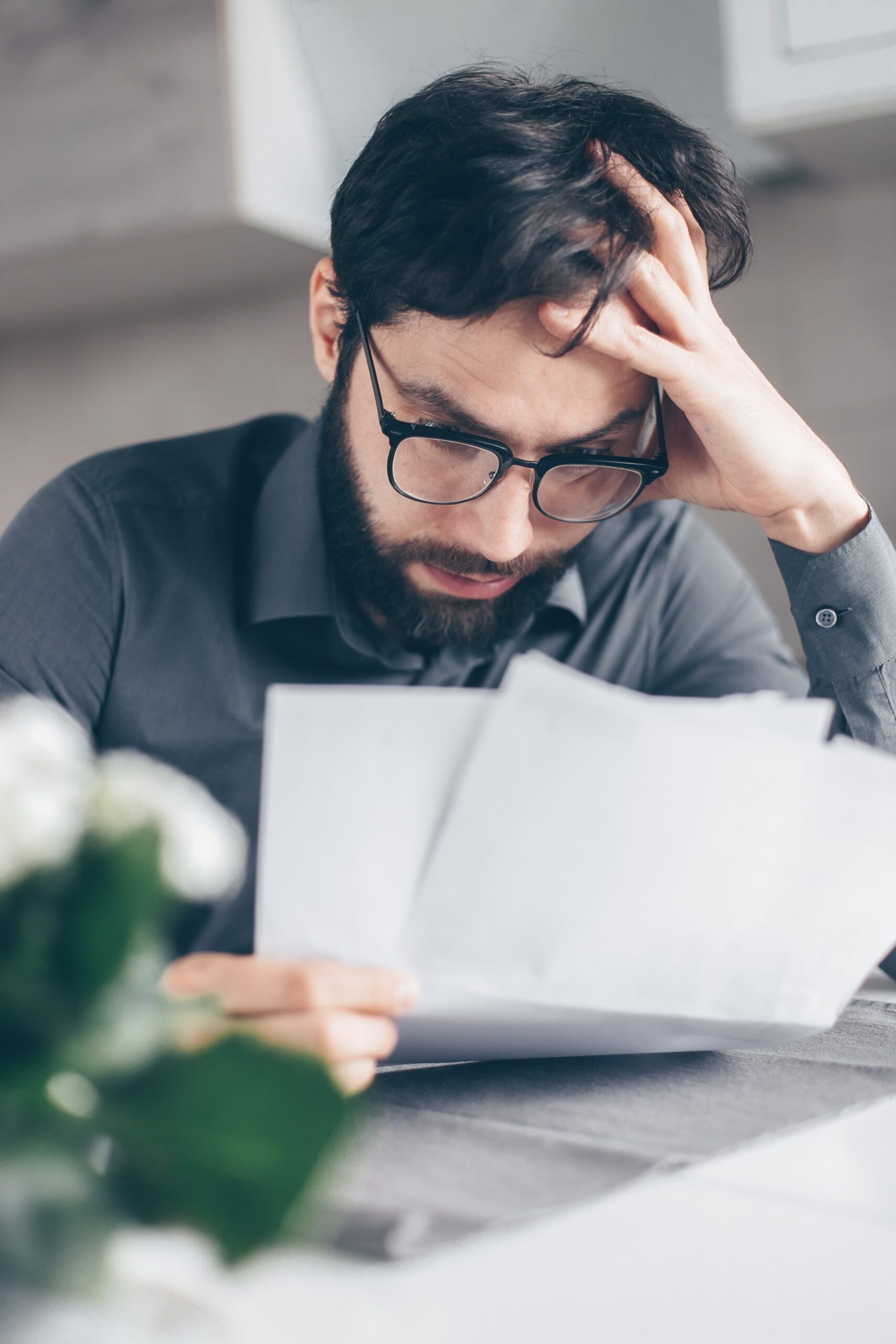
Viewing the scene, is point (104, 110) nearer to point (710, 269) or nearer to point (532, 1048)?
point (710, 269)

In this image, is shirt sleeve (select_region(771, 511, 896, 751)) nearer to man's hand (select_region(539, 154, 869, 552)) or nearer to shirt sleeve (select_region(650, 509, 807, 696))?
man's hand (select_region(539, 154, 869, 552))

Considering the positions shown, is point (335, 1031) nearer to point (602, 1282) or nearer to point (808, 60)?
point (602, 1282)

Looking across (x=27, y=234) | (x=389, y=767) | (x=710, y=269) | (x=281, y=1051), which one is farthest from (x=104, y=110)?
(x=281, y=1051)

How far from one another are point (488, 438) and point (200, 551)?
0.33 meters

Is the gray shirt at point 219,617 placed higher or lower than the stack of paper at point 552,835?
lower

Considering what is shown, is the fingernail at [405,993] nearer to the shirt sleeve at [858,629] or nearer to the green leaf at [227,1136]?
the green leaf at [227,1136]

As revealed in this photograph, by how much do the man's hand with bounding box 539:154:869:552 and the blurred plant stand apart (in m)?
0.58

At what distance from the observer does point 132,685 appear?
38.2 inches

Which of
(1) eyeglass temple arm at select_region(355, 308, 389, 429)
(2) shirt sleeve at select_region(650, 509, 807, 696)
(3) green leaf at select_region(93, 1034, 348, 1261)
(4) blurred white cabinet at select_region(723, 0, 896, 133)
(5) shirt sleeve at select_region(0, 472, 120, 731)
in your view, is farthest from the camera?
(4) blurred white cabinet at select_region(723, 0, 896, 133)

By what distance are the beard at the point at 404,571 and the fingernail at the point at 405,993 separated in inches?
20.1

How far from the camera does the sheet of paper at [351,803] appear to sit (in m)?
0.40

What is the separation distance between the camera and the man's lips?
0.93 metres

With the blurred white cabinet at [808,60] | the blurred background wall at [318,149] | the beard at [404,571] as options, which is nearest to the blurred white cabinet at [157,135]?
the blurred background wall at [318,149]

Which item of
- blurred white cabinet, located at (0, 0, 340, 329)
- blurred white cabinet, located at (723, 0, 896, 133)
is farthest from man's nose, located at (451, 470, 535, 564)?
blurred white cabinet, located at (0, 0, 340, 329)
